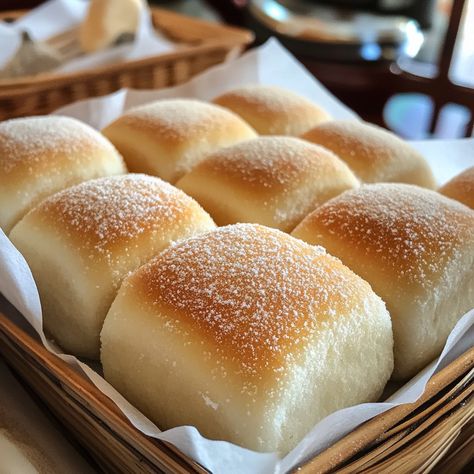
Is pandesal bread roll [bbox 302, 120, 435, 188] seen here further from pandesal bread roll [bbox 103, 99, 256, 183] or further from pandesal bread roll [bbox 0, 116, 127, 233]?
pandesal bread roll [bbox 0, 116, 127, 233]

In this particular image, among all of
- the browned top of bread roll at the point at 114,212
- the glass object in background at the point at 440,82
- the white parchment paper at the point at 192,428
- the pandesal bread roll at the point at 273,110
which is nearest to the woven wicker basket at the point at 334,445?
the white parchment paper at the point at 192,428

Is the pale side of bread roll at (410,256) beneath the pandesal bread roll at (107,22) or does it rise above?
beneath

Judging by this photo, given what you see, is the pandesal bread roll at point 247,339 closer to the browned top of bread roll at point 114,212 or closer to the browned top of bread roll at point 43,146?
the browned top of bread roll at point 114,212

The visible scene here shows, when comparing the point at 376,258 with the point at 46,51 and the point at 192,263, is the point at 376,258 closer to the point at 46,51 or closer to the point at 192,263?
Result: the point at 192,263

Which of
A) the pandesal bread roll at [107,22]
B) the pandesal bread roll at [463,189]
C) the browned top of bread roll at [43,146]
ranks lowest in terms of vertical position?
the pandesal bread roll at [463,189]

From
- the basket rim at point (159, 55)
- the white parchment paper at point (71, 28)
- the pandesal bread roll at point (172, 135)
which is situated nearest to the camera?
the pandesal bread roll at point (172, 135)

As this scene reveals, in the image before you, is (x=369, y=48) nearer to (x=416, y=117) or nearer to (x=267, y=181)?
(x=416, y=117)
